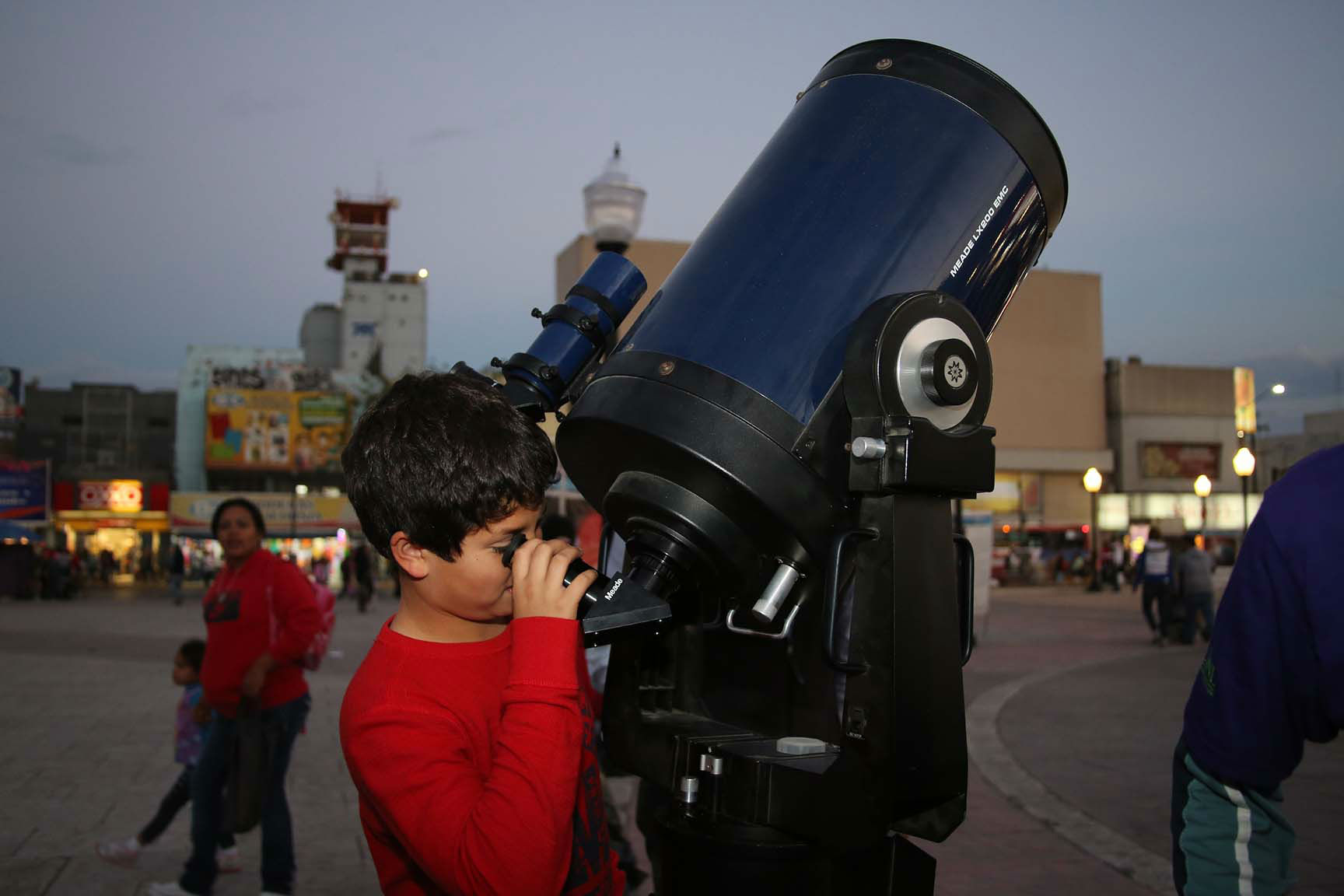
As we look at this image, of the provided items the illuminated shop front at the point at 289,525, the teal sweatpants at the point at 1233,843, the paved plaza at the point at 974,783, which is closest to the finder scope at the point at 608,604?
the teal sweatpants at the point at 1233,843

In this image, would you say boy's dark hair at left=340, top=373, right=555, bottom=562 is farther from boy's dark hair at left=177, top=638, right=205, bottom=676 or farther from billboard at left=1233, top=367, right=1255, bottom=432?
billboard at left=1233, top=367, right=1255, bottom=432

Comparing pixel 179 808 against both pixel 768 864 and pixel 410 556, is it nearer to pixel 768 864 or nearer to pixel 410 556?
pixel 410 556

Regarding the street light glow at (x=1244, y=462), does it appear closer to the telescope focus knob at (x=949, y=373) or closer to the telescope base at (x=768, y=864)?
the telescope focus knob at (x=949, y=373)

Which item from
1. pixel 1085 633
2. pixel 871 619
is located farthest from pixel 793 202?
pixel 1085 633

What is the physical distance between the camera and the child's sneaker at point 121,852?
16.6ft

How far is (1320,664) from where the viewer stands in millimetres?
1587

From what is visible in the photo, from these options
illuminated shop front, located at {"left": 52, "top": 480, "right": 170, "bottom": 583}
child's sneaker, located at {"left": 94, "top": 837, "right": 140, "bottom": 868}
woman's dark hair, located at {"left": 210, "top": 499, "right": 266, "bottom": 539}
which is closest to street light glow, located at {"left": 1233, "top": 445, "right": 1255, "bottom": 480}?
woman's dark hair, located at {"left": 210, "top": 499, "right": 266, "bottom": 539}

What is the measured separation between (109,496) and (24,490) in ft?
23.0

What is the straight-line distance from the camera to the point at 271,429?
175 feet

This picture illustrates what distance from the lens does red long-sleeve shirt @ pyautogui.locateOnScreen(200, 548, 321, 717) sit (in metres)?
4.67

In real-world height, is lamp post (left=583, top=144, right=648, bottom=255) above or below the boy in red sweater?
above

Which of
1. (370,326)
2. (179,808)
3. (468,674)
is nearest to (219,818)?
(179,808)

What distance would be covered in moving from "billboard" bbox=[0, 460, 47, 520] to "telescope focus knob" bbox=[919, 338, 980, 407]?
44.0 meters

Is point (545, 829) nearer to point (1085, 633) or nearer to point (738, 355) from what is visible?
point (738, 355)
